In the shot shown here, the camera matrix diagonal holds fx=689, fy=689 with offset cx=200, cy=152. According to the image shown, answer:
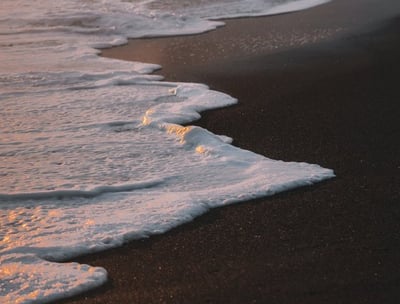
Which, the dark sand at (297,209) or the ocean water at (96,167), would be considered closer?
the dark sand at (297,209)

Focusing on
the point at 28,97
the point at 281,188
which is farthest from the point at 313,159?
the point at 28,97

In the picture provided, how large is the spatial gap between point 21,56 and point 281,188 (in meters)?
5.20

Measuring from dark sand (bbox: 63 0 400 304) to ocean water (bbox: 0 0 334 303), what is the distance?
0.51ft

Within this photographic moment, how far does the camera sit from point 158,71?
770 cm

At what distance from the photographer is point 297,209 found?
4051 millimetres

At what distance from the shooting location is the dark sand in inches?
127

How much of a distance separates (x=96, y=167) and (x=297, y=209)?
1.50 meters

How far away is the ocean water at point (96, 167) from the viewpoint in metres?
3.66

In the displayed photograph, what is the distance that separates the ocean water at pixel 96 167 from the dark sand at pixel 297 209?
0.16 m

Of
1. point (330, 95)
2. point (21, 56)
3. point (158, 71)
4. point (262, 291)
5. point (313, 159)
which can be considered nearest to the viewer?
point (262, 291)

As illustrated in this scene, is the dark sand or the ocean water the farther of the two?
the ocean water

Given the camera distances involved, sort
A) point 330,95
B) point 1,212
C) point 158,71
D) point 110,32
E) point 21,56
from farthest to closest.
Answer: point 110,32, point 21,56, point 158,71, point 330,95, point 1,212

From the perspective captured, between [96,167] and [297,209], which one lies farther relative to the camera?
[96,167]

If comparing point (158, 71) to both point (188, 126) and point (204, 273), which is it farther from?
point (204, 273)
